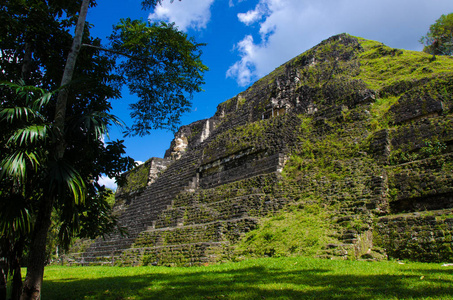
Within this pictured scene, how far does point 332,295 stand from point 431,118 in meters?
7.69

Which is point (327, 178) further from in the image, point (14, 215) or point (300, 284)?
point (14, 215)

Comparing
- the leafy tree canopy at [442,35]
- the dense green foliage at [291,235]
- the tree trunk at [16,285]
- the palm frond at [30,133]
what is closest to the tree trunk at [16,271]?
the tree trunk at [16,285]

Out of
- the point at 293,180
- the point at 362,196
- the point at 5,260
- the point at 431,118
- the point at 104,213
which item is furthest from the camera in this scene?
the point at 293,180

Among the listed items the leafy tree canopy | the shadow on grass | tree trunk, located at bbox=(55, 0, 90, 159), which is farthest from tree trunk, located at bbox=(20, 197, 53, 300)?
the leafy tree canopy

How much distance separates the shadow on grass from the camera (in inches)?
159

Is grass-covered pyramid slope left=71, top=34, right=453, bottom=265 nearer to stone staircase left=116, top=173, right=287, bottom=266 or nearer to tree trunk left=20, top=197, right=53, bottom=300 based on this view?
stone staircase left=116, top=173, right=287, bottom=266

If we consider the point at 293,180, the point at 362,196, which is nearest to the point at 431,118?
the point at 362,196

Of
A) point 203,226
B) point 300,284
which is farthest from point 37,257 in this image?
point 203,226

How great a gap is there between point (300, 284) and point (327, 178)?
5.45 m

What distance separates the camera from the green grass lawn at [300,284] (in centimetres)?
410

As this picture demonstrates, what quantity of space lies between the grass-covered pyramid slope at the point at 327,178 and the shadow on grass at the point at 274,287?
1.93m

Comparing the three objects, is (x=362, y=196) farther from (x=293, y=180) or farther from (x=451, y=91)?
(x=451, y=91)

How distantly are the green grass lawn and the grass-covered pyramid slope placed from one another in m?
1.04

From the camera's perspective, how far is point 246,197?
1073 cm
